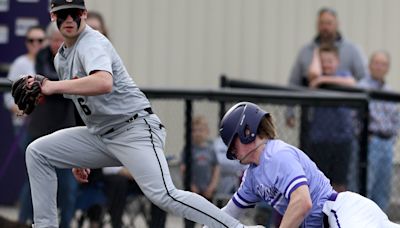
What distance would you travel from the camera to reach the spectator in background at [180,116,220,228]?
37.5 ft

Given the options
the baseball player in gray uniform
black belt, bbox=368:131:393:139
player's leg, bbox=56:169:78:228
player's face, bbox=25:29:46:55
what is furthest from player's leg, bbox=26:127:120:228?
player's face, bbox=25:29:46:55

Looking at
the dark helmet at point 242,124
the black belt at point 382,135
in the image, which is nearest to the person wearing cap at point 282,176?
the dark helmet at point 242,124

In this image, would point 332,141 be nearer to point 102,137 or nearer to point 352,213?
point 102,137

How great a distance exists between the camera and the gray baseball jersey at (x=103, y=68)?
830 centimetres

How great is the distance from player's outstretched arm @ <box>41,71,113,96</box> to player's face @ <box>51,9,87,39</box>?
40 cm

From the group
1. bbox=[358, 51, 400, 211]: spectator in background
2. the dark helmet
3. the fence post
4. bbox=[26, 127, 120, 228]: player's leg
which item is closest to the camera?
the dark helmet

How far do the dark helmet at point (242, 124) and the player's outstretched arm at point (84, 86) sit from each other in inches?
28.7

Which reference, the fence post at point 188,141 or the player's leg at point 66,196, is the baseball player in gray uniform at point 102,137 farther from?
the fence post at point 188,141

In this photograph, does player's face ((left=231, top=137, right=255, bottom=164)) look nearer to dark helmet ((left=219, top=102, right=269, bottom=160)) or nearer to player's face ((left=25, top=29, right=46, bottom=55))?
dark helmet ((left=219, top=102, right=269, bottom=160))

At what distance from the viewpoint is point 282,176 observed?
779 cm

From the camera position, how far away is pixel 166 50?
15227 millimetres

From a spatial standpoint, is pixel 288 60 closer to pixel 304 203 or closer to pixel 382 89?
pixel 382 89

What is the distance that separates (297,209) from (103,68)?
4.77 feet

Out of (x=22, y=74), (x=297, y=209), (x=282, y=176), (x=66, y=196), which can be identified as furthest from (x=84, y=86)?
(x=22, y=74)
